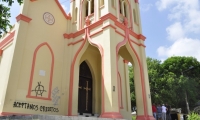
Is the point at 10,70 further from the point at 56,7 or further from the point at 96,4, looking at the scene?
the point at 96,4

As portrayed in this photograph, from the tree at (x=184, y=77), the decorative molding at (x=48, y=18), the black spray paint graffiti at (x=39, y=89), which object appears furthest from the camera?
the tree at (x=184, y=77)

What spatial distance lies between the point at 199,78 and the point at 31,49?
80.2 feet

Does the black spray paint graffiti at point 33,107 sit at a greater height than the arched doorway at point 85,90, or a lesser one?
lesser

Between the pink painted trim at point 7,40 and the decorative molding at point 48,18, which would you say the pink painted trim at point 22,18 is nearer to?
the pink painted trim at point 7,40

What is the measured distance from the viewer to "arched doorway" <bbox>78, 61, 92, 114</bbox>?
12.0 m

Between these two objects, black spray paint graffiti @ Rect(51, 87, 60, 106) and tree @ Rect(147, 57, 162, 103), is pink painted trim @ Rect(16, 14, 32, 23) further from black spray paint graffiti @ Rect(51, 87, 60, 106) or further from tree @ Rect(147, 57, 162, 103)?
tree @ Rect(147, 57, 162, 103)

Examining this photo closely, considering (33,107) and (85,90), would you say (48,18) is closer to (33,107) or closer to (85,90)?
(85,90)

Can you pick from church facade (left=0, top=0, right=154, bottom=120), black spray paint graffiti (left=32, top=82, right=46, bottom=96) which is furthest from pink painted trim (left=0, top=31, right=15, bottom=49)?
black spray paint graffiti (left=32, top=82, right=46, bottom=96)

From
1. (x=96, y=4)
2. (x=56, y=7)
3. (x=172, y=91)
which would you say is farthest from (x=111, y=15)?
(x=172, y=91)

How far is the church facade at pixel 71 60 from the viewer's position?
9227 millimetres

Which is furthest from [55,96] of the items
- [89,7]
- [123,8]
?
[123,8]

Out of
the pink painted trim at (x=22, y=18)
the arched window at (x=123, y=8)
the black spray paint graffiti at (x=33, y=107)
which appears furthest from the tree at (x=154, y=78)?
the pink painted trim at (x=22, y=18)

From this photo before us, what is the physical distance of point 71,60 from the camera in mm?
11680

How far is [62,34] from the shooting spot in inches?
493
